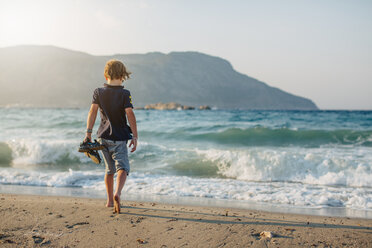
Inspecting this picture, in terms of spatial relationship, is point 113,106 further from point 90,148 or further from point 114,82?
point 90,148

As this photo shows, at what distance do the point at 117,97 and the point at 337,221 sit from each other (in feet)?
10.2

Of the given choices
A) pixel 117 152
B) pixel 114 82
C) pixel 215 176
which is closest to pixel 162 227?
pixel 117 152

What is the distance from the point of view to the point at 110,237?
111 inches

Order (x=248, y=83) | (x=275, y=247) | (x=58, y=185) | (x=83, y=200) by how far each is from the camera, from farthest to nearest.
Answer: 1. (x=248, y=83)
2. (x=58, y=185)
3. (x=83, y=200)
4. (x=275, y=247)

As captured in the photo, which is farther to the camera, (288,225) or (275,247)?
(288,225)

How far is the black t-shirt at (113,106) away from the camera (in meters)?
3.44

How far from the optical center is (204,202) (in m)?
4.78

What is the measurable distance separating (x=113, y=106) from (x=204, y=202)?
228 centimetres

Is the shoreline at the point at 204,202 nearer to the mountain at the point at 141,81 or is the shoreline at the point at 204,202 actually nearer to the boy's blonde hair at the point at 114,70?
the boy's blonde hair at the point at 114,70

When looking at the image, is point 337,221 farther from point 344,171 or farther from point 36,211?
point 344,171

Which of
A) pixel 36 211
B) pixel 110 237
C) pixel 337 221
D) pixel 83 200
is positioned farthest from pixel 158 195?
pixel 337 221

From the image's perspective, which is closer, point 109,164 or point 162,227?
point 162,227

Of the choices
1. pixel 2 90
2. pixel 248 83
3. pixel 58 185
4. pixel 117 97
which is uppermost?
pixel 248 83

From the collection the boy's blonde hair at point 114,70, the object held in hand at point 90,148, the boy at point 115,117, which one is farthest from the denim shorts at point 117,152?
the boy's blonde hair at point 114,70
